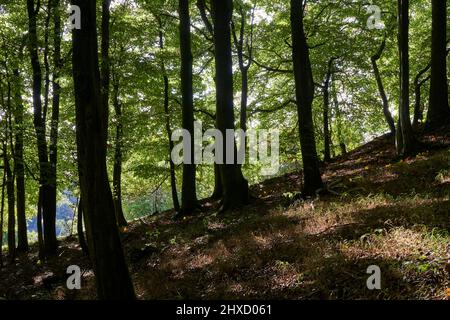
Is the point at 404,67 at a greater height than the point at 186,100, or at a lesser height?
greater

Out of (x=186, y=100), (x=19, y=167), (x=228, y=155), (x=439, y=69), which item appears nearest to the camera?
(x=228, y=155)

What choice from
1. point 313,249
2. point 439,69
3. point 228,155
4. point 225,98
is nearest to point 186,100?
point 225,98

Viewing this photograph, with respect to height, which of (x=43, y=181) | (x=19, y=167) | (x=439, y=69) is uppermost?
(x=439, y=69)

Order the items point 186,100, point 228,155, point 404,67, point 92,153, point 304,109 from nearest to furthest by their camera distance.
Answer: point 92,153, point 304,109, point 228,155, point 404,67, point 186,100

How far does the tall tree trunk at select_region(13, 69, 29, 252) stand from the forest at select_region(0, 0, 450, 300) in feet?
0.38

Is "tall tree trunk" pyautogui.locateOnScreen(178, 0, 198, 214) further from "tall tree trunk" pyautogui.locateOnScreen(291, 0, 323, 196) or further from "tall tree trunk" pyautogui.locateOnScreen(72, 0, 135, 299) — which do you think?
"tall tree trunk" pyautogui.locateOnScreen(72, 0, 135, 299)

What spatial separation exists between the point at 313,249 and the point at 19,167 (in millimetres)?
12163

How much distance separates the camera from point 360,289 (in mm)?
5172

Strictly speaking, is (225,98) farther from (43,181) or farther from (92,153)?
(92,153)

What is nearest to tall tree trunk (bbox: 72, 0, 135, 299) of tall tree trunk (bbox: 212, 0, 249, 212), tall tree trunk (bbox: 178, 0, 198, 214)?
tall tree trunk (bbox: 212, 0, 249, 212)

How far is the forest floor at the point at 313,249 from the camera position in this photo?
543cm

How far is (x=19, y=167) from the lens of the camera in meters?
14.6

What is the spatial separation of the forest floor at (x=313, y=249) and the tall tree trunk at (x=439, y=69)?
2.55 m

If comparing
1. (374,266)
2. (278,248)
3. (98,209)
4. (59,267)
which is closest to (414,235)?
(374,266)
